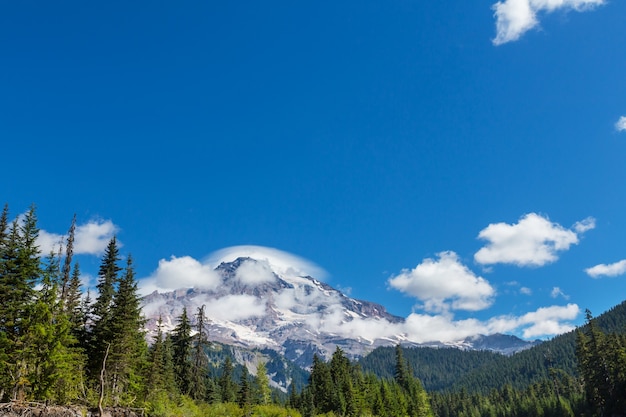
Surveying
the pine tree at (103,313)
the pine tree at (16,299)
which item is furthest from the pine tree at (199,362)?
the pine tree at (16,299)

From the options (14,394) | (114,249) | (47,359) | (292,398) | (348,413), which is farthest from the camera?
(292,398)

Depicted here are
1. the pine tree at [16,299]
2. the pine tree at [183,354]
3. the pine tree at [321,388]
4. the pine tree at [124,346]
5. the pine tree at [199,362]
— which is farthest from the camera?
the pine tree at [321,388]

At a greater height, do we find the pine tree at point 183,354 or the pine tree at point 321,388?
the pine tree at point 183,354

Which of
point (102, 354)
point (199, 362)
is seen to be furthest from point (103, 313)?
point (199, 362)

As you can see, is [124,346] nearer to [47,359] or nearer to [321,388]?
[47,359]

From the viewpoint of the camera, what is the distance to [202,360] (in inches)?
2544

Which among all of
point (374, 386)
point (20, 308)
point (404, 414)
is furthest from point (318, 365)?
point (20, 308)

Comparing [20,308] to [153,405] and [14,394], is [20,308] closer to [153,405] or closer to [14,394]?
[14,394]

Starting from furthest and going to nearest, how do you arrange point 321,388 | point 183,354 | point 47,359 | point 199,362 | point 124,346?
1. point 321,388
2. point 183,354
3. point 199,362
4. point 124,346
5. point 47,359

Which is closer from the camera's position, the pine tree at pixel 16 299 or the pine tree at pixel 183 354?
the pine tree at pixel 16 299

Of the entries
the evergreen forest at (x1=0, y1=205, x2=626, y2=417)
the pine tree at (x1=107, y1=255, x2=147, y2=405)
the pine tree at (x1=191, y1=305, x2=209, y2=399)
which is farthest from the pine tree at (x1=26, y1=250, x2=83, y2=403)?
the pine tree at (x1=191, y1=305, x2=209, y2=399)

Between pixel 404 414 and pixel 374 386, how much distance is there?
7.59 m

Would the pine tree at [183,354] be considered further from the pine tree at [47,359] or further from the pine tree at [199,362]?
the pine tree at [47,359]

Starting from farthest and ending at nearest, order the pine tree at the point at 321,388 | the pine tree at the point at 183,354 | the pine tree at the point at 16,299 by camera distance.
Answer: the pine tree at the point at 321,388, the pine tree at the point at 183,354, the pine tree at the point at 16,299
